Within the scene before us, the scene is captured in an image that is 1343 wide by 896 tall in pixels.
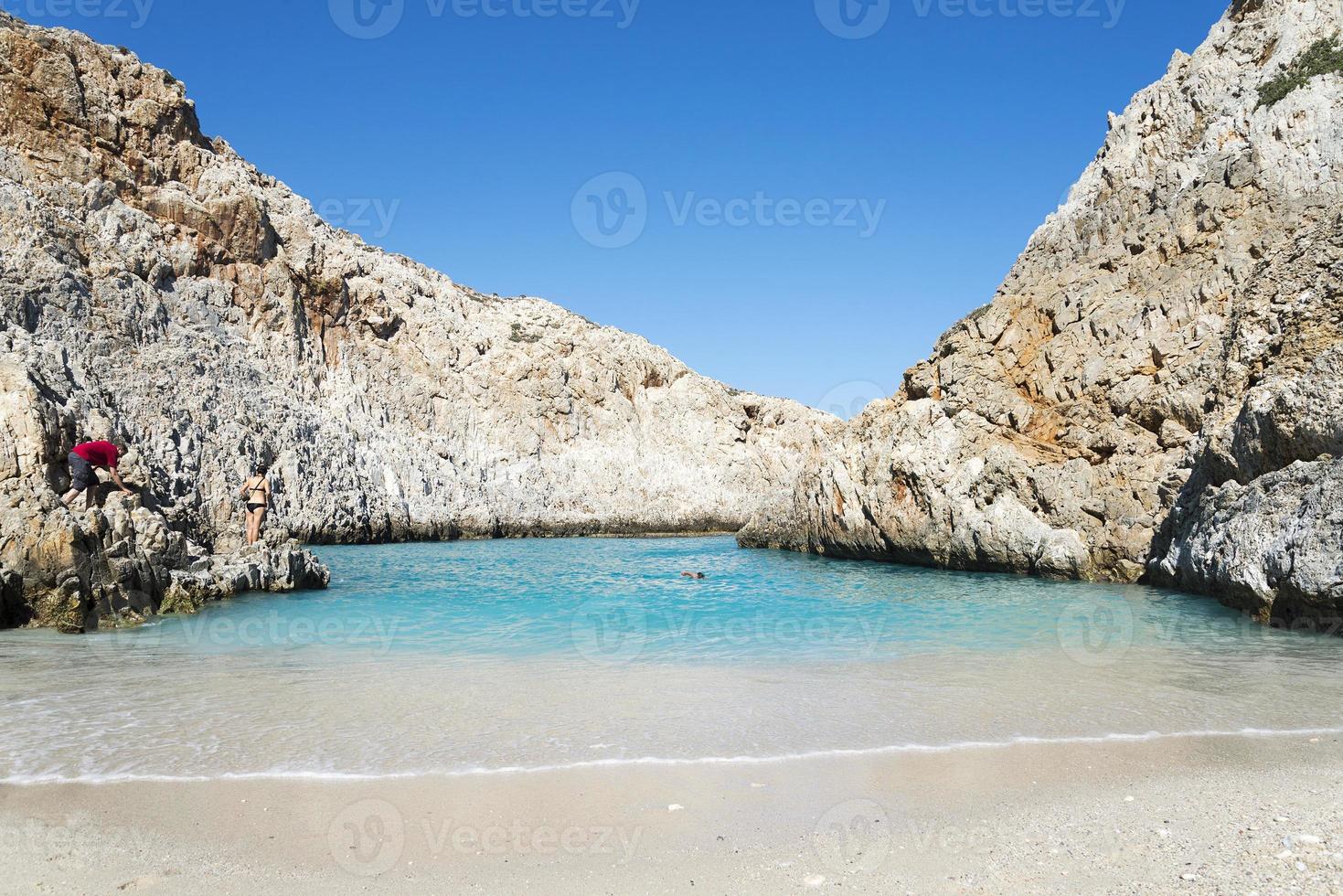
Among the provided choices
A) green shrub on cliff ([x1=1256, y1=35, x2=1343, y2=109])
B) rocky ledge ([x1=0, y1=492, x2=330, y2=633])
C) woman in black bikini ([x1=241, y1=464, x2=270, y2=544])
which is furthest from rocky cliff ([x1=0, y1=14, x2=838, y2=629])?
green shrub on cliff ([x1=1256, y1=35, x2=1343, y2=109])

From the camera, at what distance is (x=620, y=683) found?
7863 millimetres

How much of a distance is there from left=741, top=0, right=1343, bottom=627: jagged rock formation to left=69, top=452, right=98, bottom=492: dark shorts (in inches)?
645

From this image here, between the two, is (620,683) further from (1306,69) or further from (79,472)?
(1306,69)

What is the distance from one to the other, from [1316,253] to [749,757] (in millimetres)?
14276

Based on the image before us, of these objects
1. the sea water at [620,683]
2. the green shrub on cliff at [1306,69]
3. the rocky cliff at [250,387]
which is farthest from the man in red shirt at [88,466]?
the green shrub on cliff at [1306,69]

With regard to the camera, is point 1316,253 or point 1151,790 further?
point 1316,253

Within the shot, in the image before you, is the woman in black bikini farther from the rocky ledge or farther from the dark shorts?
the dark shorts

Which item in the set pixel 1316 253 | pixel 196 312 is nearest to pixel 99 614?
pixel 1316 253

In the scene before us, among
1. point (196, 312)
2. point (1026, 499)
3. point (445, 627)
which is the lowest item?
point (445, 627)

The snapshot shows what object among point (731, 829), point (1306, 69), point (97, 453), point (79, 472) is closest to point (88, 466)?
point (79, 472)

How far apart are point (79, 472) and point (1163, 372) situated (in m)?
20.0

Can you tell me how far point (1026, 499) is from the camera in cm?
1952

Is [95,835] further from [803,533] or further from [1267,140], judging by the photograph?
[803,533]

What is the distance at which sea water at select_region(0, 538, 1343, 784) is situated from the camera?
18.5 ft
